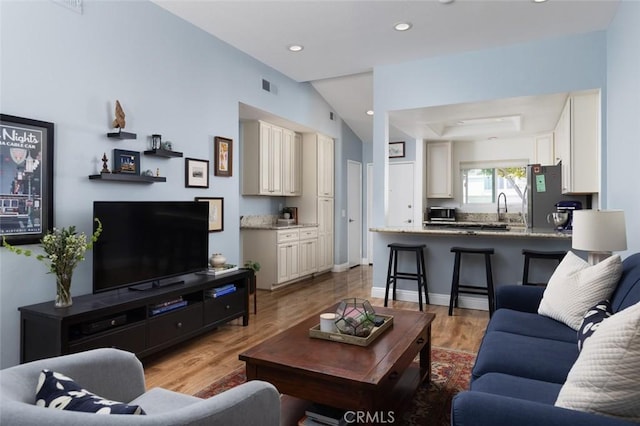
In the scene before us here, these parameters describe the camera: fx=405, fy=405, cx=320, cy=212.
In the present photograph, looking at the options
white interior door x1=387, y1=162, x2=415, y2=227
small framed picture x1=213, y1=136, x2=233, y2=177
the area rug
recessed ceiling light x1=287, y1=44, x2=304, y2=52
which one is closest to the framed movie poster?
the area rug

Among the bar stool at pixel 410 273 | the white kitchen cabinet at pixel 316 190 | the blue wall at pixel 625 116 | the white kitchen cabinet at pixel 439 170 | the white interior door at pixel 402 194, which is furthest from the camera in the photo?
the white interior door at pixel 402 194

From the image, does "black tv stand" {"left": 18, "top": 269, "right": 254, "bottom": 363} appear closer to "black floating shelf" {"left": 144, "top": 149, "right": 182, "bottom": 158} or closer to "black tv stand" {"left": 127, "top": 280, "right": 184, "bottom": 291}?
"black tv stand" {"left": 127, "top": 280, "right": 184, "bottom": 291}

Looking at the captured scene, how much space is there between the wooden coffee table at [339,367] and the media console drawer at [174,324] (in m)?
1.24

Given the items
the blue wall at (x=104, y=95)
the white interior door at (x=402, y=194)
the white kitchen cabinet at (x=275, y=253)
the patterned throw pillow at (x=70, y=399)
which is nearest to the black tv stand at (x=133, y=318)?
the blue wall at (x=104, y=95)

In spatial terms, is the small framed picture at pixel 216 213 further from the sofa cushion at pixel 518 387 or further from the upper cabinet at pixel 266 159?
the sofa cushion at pixel 518 387

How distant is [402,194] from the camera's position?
25.1 ft

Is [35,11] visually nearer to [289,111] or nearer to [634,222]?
[289,111]

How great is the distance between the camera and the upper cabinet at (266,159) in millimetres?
5602

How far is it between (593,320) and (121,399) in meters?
2.09

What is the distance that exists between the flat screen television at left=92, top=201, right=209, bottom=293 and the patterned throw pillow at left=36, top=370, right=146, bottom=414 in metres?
1.89

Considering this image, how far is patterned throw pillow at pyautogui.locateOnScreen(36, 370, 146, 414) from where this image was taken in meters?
0.99

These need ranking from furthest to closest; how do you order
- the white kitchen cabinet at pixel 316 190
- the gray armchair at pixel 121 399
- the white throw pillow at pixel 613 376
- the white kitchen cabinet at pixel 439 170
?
the white kitchen cabinet at pixel 439 170, the white kitchen cabinet at pixel 316 190, the white throw pillow at pixel 613 376, the gray armchair at pixel 121 399

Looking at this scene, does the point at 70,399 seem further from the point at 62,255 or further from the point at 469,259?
the point at 469,259

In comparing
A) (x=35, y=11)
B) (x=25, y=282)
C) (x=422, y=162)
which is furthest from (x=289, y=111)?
(x=25, y=282)
